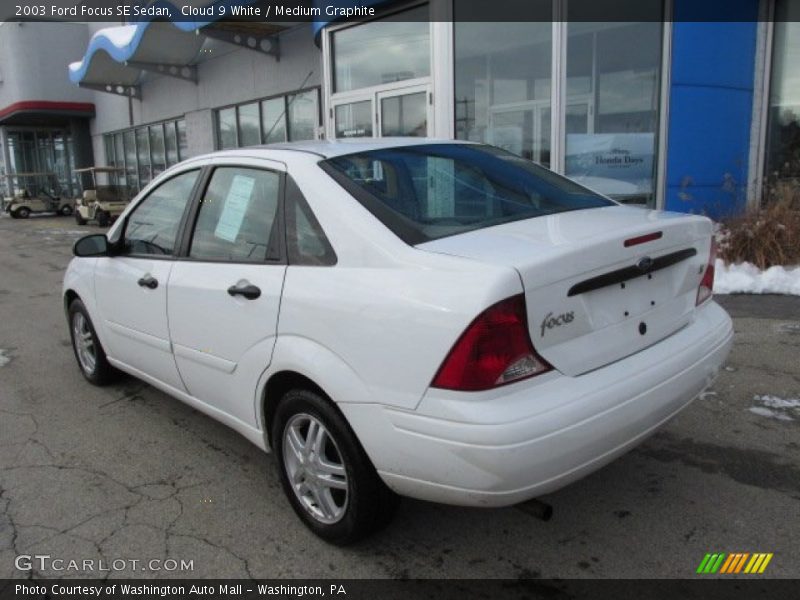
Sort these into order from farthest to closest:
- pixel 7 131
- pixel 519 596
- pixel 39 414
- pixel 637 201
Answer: pixel 7 131 → pixel 637 201 → pixel 39 414 → pixel 519 596

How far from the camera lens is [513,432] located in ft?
7.11

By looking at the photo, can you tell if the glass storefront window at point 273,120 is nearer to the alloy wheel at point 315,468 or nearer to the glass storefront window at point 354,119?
the glass storefront window at point 354,119

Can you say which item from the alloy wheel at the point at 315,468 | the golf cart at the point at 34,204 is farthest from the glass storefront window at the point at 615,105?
the golf cart at the point at 34,204

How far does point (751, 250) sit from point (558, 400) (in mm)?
5975

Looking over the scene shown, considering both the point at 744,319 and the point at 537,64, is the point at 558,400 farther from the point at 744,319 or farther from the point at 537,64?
the point at 537,64

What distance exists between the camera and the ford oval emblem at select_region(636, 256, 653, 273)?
260 centimetres

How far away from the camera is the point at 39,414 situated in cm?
443

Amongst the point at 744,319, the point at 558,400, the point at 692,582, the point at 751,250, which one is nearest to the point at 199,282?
the point at 558,400

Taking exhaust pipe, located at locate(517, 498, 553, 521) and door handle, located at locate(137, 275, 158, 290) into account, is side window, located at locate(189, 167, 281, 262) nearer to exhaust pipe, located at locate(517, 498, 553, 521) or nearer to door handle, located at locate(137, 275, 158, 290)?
door handle, located at locate(137, 275, 158, 290)

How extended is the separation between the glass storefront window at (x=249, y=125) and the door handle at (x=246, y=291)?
46.6 feet

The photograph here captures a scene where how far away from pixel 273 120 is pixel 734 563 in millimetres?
15189

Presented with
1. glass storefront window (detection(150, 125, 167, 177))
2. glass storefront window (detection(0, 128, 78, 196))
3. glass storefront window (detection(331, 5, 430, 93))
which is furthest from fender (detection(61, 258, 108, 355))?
glass storefront window (detection(0, 128, 78, 196))

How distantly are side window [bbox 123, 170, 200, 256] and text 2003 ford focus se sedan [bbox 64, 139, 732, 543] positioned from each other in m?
0.07

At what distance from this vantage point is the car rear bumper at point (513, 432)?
2184mm
